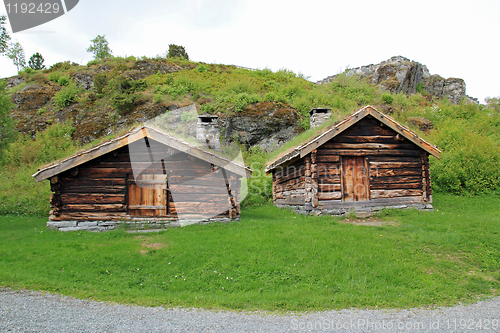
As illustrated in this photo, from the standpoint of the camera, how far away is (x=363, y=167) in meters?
14.3

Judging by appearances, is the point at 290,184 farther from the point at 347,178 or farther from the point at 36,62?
the point at 36,62

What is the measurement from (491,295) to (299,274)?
3.96 meters

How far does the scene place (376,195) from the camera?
14039 mm

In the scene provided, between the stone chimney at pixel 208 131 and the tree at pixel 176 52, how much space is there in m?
27.6

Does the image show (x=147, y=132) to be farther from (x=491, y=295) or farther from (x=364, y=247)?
(x=491, y=295)

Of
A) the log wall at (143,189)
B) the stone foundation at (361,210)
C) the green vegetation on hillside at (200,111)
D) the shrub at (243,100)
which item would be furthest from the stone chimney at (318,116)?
the shrub at (243,100)

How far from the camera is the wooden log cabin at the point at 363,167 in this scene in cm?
1377

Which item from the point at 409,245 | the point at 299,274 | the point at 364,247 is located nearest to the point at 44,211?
the point at 299,274

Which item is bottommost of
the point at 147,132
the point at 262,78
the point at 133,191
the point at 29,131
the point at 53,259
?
the point at 53,259

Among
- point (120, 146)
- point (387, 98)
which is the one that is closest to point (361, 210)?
point (120, 146)

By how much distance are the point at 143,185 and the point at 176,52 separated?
36.1 meters

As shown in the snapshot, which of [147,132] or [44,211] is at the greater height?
[147,132]

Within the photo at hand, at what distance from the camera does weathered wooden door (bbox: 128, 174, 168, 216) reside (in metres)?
11.8

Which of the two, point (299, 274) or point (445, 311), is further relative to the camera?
point (299, 274)
